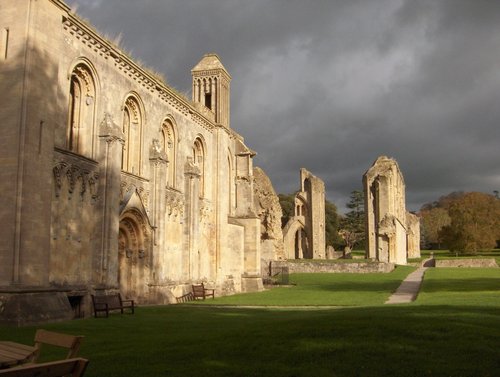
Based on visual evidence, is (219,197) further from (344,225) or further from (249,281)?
(344,225)

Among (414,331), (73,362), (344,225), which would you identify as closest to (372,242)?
(344,225)

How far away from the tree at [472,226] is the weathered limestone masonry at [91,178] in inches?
1963

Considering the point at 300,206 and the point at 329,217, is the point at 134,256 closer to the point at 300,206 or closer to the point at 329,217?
the point at 300,206

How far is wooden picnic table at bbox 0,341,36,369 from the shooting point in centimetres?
464

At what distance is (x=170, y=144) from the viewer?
2419cm

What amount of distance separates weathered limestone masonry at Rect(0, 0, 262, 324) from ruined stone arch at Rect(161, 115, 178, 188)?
0.05m

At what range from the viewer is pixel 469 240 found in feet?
227

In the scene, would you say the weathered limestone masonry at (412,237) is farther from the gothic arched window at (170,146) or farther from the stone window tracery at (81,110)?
the stone window tracery at (81,110)

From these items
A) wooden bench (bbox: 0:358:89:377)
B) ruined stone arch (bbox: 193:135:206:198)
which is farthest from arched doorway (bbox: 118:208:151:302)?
wooden bench (bbox: 0:358:89:377)

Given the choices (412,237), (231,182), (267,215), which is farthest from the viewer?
(412,237)

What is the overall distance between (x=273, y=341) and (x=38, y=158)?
336 inches

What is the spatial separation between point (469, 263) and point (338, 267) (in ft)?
63.1

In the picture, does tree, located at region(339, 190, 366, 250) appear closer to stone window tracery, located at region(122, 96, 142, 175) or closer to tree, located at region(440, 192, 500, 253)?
tree, located at region(440, 192, 500, 253)

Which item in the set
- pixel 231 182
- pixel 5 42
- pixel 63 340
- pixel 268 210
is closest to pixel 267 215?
pixel 268 210
